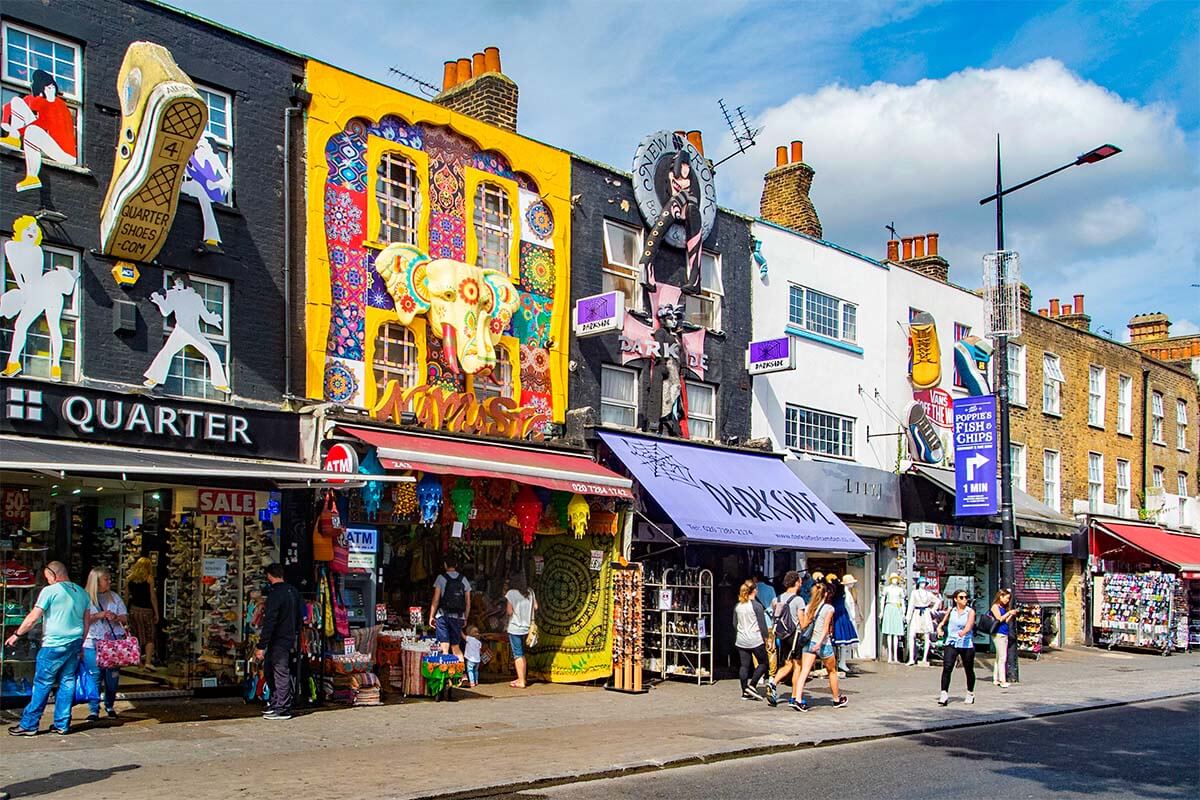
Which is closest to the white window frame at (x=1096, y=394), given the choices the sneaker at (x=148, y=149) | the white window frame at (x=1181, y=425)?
the white window frame at (x=1181, y=425)

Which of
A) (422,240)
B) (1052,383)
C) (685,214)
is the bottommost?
(1052,383)

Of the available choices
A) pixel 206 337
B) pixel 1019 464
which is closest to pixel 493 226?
pixel 206 337

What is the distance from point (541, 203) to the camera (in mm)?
18516

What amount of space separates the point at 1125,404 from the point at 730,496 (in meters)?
21.2

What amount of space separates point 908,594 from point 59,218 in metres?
17.9

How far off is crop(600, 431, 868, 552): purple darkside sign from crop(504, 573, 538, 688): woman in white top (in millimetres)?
2362

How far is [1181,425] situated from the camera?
38.2m

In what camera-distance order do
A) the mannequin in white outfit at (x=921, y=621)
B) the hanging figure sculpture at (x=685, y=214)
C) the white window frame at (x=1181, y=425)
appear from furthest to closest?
1. the white window frame at (x=1181, y=425)
2. the mannequin in white outfit at (x=921, y=621)
3. the hanging figure sculpture at (x=685, y=214)

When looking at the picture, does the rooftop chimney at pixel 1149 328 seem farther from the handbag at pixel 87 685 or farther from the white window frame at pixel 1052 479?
the handbag at pixel 87 685

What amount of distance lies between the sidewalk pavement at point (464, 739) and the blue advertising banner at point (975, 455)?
20.1 feet

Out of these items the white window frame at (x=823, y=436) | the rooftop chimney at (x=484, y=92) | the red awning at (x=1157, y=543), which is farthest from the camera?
the red awning at (x=1157, y=543)

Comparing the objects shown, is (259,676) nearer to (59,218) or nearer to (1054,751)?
(59,218)

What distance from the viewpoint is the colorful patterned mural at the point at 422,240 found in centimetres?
1557

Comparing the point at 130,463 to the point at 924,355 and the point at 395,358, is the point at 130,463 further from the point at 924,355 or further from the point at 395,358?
the point at 924,355
